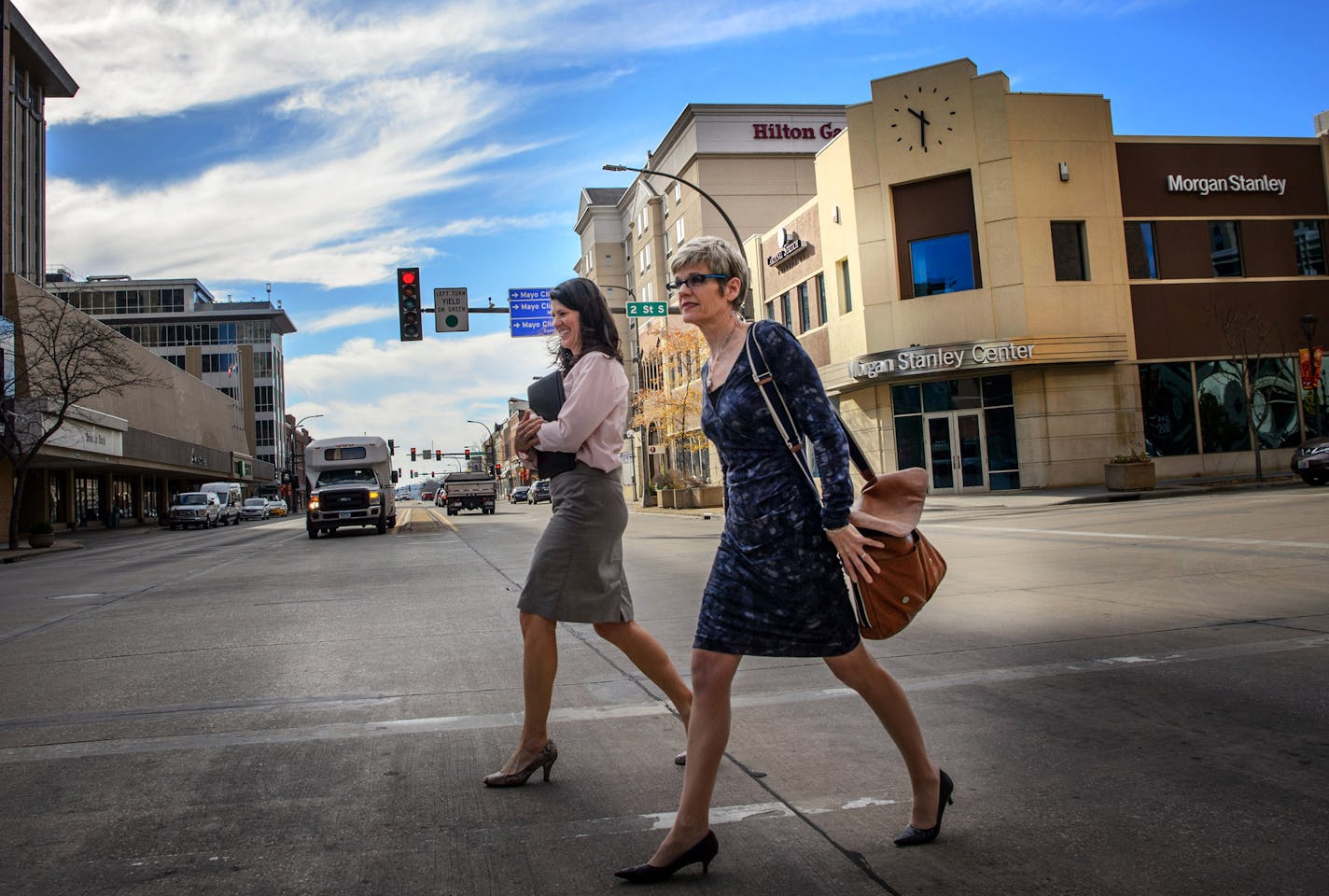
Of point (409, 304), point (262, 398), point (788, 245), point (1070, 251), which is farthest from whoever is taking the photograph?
point (262, 398)

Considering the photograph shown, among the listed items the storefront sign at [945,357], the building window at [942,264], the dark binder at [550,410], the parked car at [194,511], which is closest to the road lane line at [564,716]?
the dark binder at [550,410]

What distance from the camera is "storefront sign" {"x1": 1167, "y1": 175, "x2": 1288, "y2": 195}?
29266 mm

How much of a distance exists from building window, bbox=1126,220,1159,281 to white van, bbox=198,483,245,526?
43073mm

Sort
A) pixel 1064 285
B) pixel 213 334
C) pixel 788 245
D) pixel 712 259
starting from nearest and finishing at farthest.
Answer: pixel 712 259
pixel 1064 285
pixel 788 245
pixel 213 334

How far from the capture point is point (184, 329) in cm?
10475

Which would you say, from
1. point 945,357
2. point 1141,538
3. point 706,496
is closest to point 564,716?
point 1141,538

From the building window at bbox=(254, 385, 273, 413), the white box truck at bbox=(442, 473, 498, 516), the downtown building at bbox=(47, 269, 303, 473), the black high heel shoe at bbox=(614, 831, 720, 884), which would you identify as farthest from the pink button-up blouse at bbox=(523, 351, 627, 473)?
the building window at bbox=(254, 385, 273, 413)

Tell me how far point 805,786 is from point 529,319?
2715 centimetres

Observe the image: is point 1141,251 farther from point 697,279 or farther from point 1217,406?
point 697,279

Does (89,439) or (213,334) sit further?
(213,334)

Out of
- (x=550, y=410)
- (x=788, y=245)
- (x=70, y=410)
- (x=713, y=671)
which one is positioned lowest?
(x=713, y=671)

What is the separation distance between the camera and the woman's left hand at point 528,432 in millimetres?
3619

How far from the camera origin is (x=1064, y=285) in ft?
92.0

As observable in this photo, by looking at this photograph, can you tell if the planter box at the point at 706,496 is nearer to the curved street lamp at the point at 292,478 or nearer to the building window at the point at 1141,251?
the building window at the point at 1141,251
